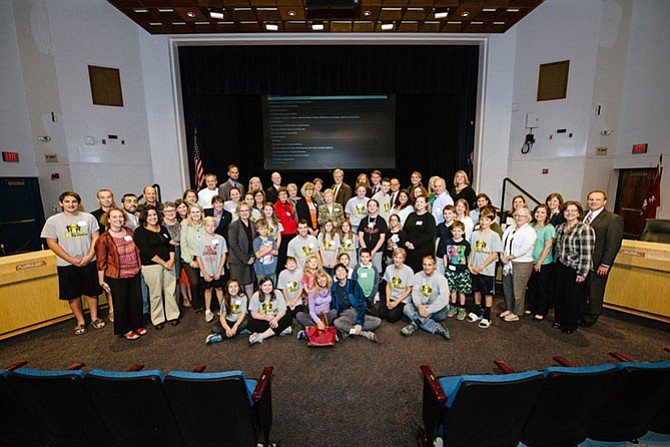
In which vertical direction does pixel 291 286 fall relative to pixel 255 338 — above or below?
above

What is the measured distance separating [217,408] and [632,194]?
8.98 m

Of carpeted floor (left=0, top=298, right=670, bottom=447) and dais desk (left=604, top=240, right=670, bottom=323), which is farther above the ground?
dais desk (left=604, top=240, right=670, bottom=323)

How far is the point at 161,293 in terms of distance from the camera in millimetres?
4098

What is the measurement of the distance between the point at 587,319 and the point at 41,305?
22.7 feet

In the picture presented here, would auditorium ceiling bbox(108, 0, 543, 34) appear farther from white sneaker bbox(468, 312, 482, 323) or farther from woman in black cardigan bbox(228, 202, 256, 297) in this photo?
white sneaker bbox(468, 312, 482, 323)

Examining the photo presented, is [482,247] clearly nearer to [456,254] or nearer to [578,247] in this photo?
[456,254]

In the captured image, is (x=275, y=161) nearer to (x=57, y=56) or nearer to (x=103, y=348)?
(x=57, y=56)

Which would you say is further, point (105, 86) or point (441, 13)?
point (105, 86)

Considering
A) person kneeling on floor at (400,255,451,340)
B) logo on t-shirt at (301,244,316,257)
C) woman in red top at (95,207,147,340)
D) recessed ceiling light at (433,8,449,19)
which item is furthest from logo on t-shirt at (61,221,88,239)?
recessed ceiling light at (433,8,449,19)

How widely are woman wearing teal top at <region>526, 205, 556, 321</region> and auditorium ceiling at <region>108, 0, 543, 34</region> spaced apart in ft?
14.7

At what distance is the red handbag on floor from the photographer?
357cm

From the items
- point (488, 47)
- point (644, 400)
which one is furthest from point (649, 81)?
point (644, 400)

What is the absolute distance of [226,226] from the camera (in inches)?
Answer: 180

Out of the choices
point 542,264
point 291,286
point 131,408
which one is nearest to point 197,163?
point 291,286
